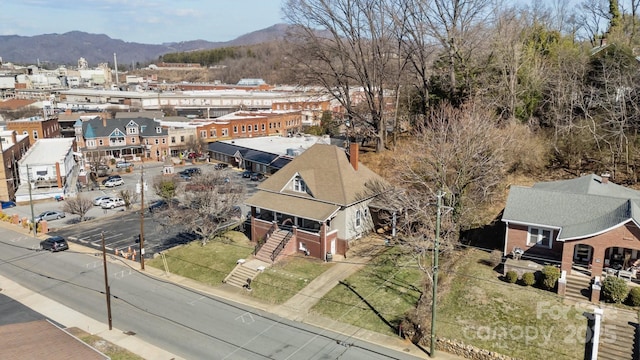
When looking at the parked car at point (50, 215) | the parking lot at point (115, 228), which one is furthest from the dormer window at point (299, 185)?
the parked car at point (50, 215)

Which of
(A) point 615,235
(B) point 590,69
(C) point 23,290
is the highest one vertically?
(B) point 590,69

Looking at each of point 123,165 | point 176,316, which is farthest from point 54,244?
point 123,165

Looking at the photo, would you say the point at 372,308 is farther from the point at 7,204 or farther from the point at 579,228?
the point at 7,204

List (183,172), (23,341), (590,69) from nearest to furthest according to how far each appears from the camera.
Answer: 1. (23,341)
2. (590,69)
3. (183,172)

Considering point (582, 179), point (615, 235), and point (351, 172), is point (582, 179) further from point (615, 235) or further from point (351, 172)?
point (351, 172)

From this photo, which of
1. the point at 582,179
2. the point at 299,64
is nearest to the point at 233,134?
the point at 299,64

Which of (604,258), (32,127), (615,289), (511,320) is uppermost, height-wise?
(32,127)
